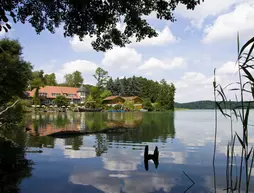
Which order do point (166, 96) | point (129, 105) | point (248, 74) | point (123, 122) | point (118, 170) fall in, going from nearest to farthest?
point (248, 74)
point (118, 170)
point (123, 122)
point (129, 105)
point (166, 96)

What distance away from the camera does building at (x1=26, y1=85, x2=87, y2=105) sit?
77.4 metres

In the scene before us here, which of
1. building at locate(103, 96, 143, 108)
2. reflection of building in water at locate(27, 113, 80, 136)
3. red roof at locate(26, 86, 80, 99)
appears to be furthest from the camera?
building at locate(103, 96, 143, 108)

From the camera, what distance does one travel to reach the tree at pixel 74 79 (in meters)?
100

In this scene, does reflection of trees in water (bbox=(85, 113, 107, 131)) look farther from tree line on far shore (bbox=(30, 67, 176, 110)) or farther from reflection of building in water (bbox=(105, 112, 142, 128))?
tree line on far shore (bbox=(30, 67, 176, 110))

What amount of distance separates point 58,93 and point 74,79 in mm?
21153

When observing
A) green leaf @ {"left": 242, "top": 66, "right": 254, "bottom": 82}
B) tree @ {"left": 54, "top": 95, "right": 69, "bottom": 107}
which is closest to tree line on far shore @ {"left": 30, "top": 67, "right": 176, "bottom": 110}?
tree @ {"left": 54, "top": 95, "right": 69, "bottom": 107}

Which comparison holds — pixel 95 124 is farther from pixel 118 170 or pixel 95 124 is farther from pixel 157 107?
pixel 157 107

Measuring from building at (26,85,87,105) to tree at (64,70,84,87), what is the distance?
539 inches

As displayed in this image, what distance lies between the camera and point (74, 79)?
101 meters

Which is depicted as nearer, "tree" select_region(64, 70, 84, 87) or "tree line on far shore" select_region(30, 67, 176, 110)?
"tree line on far shore" select_region(30, 67, 176, 110)

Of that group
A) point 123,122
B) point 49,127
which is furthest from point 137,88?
point 49,127

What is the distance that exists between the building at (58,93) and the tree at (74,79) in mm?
13703

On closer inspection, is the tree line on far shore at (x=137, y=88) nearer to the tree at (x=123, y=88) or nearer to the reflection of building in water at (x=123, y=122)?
the tree at (x=123, y=88)

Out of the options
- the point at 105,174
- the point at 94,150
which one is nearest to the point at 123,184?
the point at 105,174
